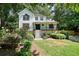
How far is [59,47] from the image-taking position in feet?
18.1

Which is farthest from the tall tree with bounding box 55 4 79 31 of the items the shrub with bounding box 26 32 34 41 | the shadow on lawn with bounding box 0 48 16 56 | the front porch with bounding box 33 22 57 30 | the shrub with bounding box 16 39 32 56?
the shadow on lawn with bounding box 0 48 16 56

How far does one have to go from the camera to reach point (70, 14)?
5562mm

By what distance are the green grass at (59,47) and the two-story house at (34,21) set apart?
22 centimetres

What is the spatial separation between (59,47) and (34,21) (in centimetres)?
57

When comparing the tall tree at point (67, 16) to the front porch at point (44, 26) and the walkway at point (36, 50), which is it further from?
the walkway at point (36, 50)

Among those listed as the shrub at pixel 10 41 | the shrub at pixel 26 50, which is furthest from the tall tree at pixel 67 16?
the shrub at pixel 10 41

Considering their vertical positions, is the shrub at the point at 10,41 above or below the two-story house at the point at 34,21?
below

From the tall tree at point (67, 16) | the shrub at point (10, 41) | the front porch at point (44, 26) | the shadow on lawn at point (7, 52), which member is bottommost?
the shadow on lawn at point (7, 52)

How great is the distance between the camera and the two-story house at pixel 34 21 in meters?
5.54

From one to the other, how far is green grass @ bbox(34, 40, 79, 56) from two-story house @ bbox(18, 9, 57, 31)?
0.22m

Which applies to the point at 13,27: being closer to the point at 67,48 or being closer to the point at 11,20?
the point at 11,20

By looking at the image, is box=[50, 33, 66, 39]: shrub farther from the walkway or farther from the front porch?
the walkway

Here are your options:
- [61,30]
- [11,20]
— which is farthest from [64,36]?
[11,20]

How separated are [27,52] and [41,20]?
21.6 inches
